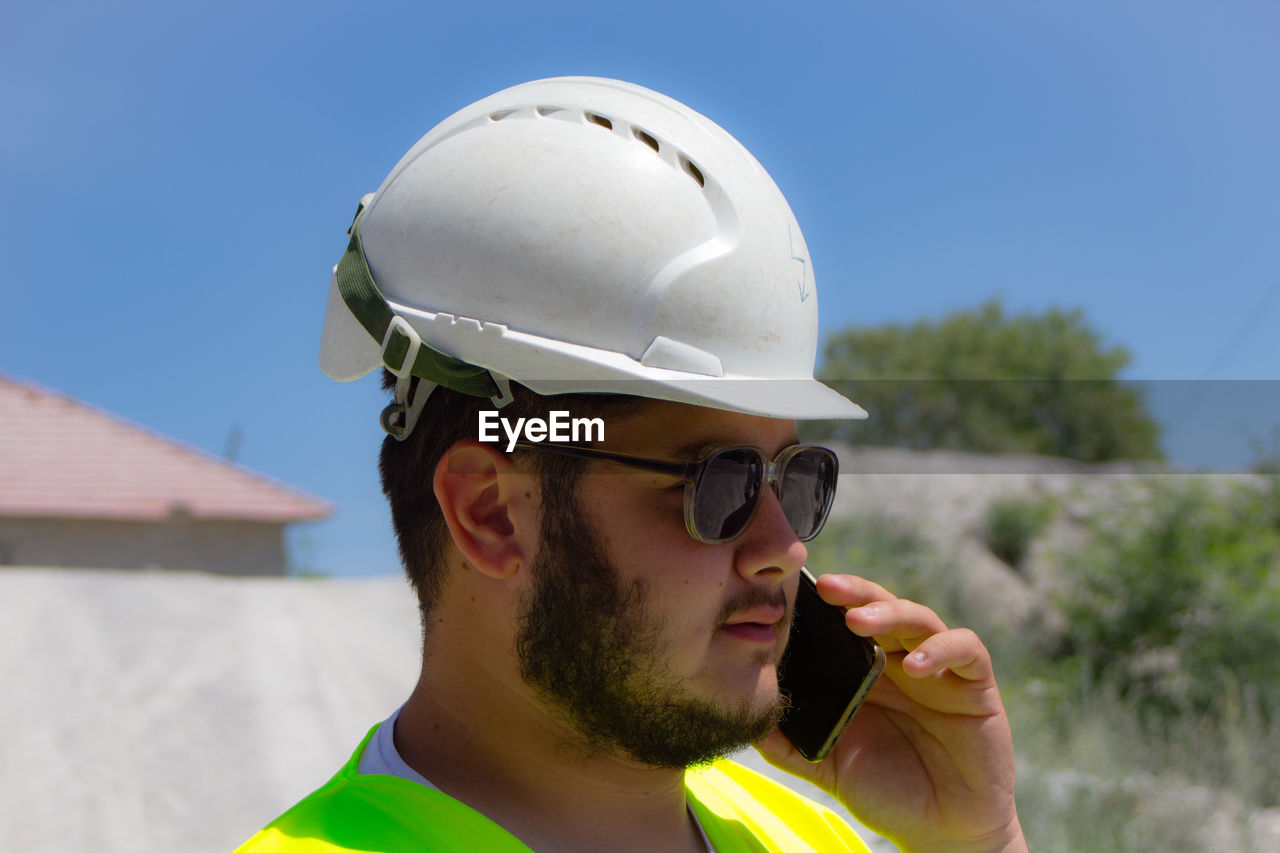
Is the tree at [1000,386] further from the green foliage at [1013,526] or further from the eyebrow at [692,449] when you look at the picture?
the eyebrow at [692,449]

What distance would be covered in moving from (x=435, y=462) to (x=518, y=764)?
59 centimetres

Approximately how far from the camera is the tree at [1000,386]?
39.9 metres

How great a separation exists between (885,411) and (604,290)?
33.1m

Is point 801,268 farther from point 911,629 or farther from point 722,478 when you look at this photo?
point 911,629

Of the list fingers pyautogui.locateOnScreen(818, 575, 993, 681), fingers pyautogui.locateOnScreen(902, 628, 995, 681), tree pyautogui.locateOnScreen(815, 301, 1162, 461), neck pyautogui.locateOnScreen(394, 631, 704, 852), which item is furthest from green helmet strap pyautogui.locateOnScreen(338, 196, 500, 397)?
tree pyautogui.locateOnScreen(815, 301, 1162, 461)

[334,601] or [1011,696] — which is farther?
[334,601]

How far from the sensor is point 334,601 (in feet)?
52.6

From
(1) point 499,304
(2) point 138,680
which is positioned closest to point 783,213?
(1) point 499,304

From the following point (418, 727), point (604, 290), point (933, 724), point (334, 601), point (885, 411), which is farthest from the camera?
point (885, 411)

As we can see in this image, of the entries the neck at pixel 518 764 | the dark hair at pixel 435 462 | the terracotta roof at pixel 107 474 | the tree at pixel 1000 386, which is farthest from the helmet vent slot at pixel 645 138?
the tree at pixel 1000 386

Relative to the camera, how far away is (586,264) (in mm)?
1957

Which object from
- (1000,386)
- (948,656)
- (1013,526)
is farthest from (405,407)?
(1000,386)

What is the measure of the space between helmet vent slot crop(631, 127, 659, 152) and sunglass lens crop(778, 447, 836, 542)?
0.66m

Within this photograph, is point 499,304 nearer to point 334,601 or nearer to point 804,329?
point 804,329
